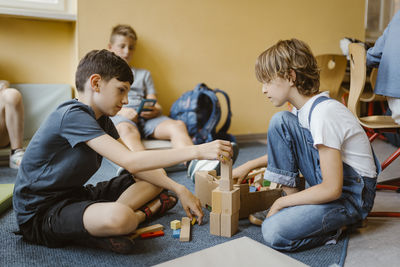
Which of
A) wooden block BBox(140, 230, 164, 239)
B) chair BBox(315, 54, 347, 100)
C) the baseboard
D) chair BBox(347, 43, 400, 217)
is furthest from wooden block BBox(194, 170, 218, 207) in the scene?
chair BBox(315, 54, 347, 100)

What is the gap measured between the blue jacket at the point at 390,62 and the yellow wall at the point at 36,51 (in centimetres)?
204

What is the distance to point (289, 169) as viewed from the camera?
1389 millimetres

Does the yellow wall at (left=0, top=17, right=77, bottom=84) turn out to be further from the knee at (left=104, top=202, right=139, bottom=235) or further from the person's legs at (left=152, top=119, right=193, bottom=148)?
the knee at (left=104, top=202, right=139, bottom=235)

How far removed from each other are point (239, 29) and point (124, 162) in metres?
2.46

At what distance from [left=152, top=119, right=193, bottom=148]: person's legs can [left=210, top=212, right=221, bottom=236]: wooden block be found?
0.99 m

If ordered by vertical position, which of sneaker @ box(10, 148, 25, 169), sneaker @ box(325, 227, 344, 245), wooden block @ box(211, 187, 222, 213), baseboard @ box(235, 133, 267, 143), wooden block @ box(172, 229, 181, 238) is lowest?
baseboard @ box(235, 133, 267, 143)

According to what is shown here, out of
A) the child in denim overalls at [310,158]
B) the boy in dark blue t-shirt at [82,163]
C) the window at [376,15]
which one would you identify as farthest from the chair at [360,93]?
the window at [376,15]

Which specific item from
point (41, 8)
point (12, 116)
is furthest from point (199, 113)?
point (41, 8)

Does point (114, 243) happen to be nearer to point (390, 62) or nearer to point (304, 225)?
point (304, 225)

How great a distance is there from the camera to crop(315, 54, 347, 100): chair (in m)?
3.18

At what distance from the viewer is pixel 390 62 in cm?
164

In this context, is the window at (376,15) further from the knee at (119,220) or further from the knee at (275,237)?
the knee at (119,220)

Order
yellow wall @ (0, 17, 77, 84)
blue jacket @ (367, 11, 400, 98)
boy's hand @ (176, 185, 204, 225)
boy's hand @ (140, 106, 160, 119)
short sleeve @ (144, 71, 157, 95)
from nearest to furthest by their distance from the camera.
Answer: boy's hand @ (176, 185, 204, 225) → blue jacket @ (367, 11, 400, 98) → boy's hand @ (140, 106, 160, 119) → yellow wall @ (0, 17, 77, 84) → short sleeve @ (144, 71, 157, 95)

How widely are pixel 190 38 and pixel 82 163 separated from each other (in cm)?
212
